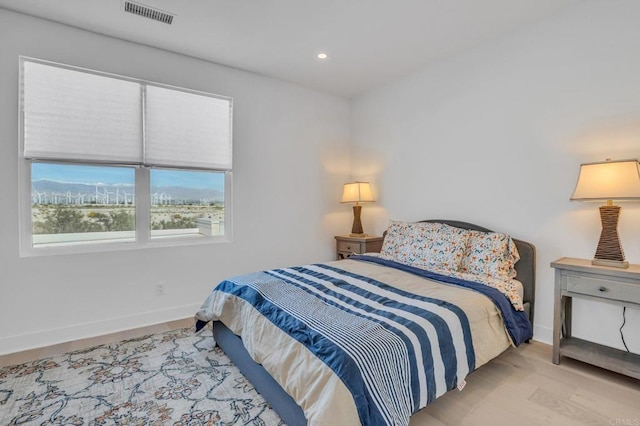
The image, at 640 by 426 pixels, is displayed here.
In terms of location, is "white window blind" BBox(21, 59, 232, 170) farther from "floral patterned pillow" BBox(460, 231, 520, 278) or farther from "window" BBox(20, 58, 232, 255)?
"floral patterned pillow" BBox(460, 231, 520, 278)

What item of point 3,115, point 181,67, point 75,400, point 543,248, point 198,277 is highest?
point 181,67

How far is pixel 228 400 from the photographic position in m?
1.89

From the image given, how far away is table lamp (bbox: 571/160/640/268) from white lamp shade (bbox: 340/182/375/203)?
2.18 meters

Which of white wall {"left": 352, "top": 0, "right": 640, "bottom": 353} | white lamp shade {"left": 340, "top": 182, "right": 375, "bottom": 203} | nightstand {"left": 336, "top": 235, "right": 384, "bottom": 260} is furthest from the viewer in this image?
white lamp shade {"left": 340, "top": 182, "right": 375, "bottom": 203}

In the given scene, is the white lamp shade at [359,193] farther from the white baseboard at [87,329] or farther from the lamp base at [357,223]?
the white baseboard at [87,329]

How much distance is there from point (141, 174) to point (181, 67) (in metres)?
1.18

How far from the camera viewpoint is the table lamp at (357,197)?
13.2ft

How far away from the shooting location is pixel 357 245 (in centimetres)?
395

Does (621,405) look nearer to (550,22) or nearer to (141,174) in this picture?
(550,22)

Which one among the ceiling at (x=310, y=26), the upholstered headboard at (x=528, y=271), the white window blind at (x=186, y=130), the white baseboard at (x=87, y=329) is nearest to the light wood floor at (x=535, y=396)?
the white baseboard at (x=87, y=329)

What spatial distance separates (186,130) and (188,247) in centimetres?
123

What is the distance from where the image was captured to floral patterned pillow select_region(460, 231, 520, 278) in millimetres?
2590

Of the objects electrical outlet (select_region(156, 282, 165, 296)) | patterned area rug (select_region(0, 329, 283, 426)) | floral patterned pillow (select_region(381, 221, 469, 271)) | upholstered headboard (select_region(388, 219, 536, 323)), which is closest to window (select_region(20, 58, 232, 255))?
electrical outlet (select_region(156, 282, 165, 296))

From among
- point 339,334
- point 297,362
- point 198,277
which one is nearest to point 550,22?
point 339,334
